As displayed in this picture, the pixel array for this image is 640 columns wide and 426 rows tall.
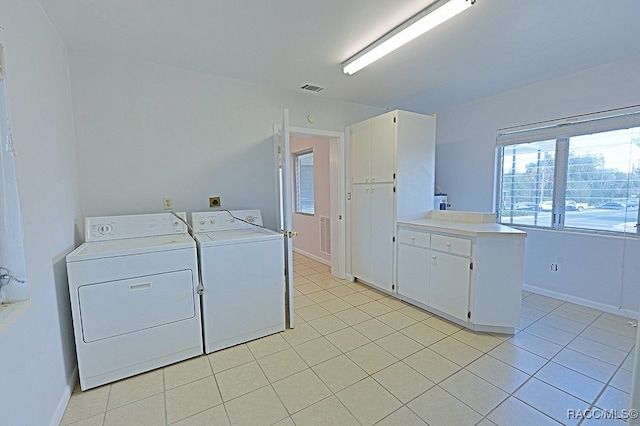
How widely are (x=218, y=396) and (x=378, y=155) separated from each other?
281 cm

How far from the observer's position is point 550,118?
10.4ft

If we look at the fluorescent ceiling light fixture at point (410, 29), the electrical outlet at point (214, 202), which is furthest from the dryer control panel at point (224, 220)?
the fluorescent ceiling light fixture at point (410, 29)

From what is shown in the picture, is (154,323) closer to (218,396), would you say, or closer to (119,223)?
(218,396)

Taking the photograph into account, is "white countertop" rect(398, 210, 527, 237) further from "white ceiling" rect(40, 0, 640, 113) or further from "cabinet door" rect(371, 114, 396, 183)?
"white ceiling" rect(40, 0, 640, 113)

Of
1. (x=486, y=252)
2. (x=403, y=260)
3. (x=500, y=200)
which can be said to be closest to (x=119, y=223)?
(x=403, y=260)

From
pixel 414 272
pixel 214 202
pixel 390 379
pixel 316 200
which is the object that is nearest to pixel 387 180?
pixel 414 272

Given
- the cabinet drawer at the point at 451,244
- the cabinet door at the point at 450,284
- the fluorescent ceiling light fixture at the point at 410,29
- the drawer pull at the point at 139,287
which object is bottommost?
the cabinet door at the point at 450,284

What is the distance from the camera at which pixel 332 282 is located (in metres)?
3.87

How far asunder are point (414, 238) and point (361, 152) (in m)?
1.33

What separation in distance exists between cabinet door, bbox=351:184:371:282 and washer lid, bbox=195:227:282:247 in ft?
4.92

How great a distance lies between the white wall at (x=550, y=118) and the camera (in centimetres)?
273

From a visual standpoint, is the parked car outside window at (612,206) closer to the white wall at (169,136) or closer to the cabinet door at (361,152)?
the cabinet door at (361,152)

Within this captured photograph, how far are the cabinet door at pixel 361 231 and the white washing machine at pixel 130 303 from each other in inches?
85.4

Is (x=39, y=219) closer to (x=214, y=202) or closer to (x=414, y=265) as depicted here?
(x=214, y=202)
